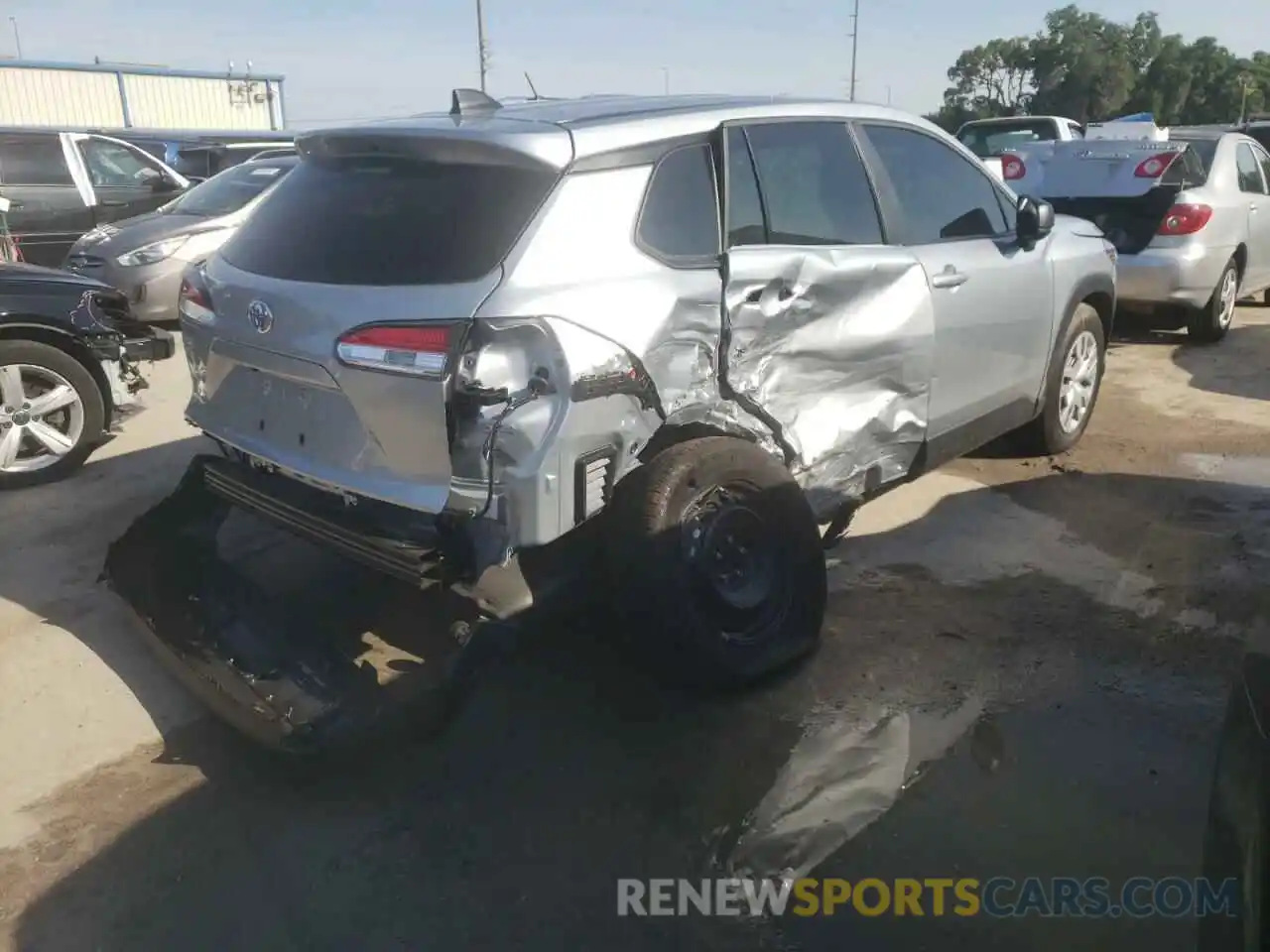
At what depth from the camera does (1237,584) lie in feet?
14.4

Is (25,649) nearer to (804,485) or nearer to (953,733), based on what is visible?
(804,485)

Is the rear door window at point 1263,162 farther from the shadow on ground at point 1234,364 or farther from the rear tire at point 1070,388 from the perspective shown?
the rear tire at point 1070,388

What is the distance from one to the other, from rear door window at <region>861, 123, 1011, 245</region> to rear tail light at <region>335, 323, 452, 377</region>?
218 centimetres

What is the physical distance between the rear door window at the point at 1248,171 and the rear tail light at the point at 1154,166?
99 cm

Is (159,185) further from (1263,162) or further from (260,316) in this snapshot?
(1263,162)

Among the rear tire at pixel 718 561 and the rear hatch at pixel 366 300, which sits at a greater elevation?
the rear hatch at pixel 366 300

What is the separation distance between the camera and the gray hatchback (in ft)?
30.8

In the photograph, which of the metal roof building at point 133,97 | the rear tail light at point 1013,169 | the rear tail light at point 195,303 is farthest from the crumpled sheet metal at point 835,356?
the metal roof building at point 133,97

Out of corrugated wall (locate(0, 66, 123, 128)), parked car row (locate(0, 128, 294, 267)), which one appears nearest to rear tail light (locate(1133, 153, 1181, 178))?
parked car row (locate(0, 128, 294, 267))

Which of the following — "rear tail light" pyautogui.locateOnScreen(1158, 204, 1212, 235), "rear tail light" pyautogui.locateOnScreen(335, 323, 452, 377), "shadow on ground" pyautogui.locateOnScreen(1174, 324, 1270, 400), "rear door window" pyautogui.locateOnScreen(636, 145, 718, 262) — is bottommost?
"shadow on ground" pyautogui.locateOnScreen(1174, 324, 1270, 400)

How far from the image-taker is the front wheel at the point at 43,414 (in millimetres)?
5516

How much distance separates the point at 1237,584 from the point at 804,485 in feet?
6.41

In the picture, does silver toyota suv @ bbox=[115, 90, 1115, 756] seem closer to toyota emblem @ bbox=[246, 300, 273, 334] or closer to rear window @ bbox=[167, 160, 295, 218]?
toyota emblem @ bbox=[246, 300, 273, 334]

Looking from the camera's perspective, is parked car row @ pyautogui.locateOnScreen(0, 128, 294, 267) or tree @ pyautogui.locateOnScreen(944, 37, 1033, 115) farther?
tree @ pyautogui.locateOnScreen(944, 37, 1033, 115)
